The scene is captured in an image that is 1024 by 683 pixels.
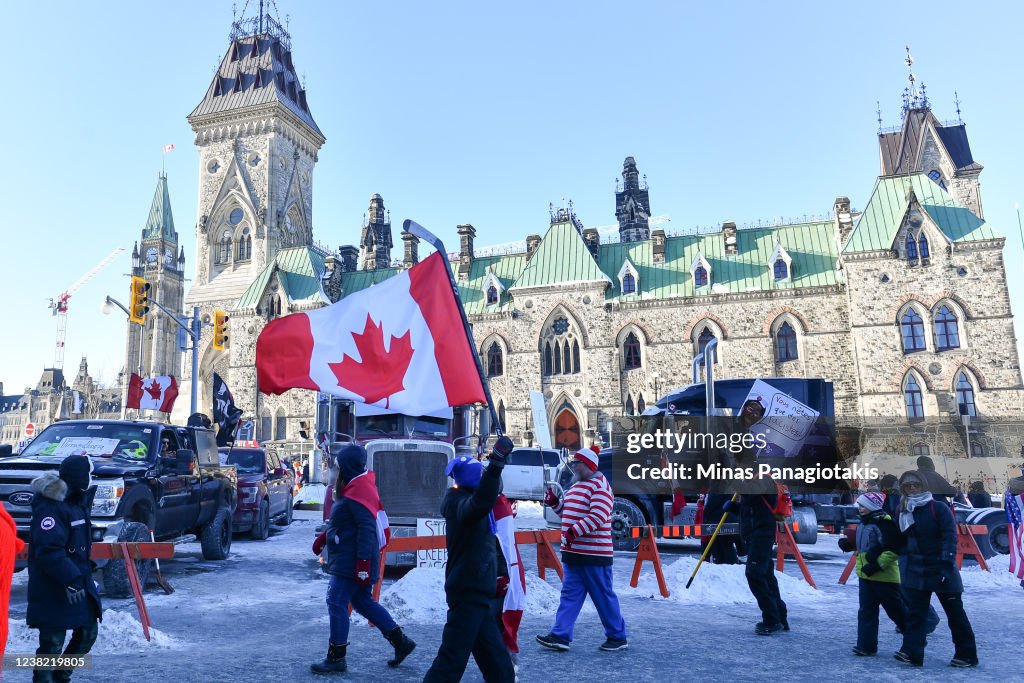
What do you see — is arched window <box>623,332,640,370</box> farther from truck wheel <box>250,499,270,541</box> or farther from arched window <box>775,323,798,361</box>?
truck wheel <box>250,499,270,541</box>

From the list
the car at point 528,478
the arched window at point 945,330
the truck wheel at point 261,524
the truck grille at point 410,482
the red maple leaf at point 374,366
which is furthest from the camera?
the arched window at point 945,330

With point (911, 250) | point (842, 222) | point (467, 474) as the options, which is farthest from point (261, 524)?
point (842, 222)

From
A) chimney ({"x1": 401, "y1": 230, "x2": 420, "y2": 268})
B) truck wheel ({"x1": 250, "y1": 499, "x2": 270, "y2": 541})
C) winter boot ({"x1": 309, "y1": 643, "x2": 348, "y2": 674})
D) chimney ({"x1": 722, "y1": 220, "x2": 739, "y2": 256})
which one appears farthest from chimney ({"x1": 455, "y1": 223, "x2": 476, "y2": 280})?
winter boot ({"x1": 309, "y1": 643, "x2": 348, "y2": 674})

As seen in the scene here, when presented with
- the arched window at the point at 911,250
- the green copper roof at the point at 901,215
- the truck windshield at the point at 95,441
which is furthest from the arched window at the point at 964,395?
the truck windshield at the point at 95,441

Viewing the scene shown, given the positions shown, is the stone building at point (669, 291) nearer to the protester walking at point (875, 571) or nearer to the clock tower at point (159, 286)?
the clock tower at point (159, 286)

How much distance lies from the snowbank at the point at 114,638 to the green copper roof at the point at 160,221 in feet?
263

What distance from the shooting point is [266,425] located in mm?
43844

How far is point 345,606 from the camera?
5.78 metres

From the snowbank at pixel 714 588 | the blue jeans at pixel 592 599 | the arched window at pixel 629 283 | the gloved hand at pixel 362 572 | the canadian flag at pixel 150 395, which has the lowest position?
the snowbank at pixel 714 588

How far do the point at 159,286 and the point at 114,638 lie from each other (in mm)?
76058

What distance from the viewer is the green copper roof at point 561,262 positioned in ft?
131

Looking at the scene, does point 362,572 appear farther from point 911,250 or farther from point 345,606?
point 911,250

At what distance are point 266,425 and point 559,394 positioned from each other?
17780 millimetres

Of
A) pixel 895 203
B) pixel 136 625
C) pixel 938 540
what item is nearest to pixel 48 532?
pixel 136 625
